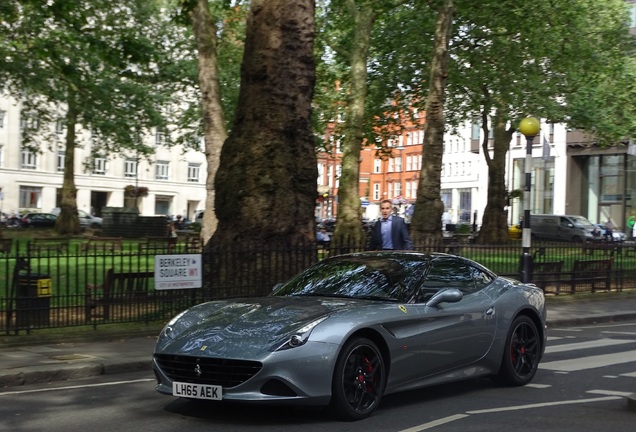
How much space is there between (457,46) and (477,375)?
99.0 feet

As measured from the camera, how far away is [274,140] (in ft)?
51.3

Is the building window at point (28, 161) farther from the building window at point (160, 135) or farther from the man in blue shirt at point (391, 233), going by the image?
the man in blue shirt at point (391, 233)

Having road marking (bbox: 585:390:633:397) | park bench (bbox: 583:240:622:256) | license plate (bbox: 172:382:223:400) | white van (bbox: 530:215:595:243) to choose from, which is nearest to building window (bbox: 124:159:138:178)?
white van (bbox: 530:215:595:243)

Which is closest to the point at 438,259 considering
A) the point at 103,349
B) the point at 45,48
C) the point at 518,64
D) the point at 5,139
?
the point at 103,349

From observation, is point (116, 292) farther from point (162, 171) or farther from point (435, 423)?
point (162, 171)

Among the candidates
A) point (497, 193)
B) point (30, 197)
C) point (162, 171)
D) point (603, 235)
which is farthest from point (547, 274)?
point (162, 171)

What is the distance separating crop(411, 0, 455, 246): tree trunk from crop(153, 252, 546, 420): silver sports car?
45.6 ft

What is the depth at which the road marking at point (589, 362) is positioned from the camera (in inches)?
441

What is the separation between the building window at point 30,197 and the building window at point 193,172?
19130 millimetres

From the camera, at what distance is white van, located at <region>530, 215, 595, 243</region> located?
2271 inches

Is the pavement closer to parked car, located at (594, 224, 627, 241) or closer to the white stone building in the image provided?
parked car, located at (594, 224, 627, 241)

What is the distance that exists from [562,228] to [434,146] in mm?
37231

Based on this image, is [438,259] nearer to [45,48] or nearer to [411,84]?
[45,48]

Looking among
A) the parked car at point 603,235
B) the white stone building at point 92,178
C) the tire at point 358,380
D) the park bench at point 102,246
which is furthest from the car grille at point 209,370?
the white stone building at point 92,178
